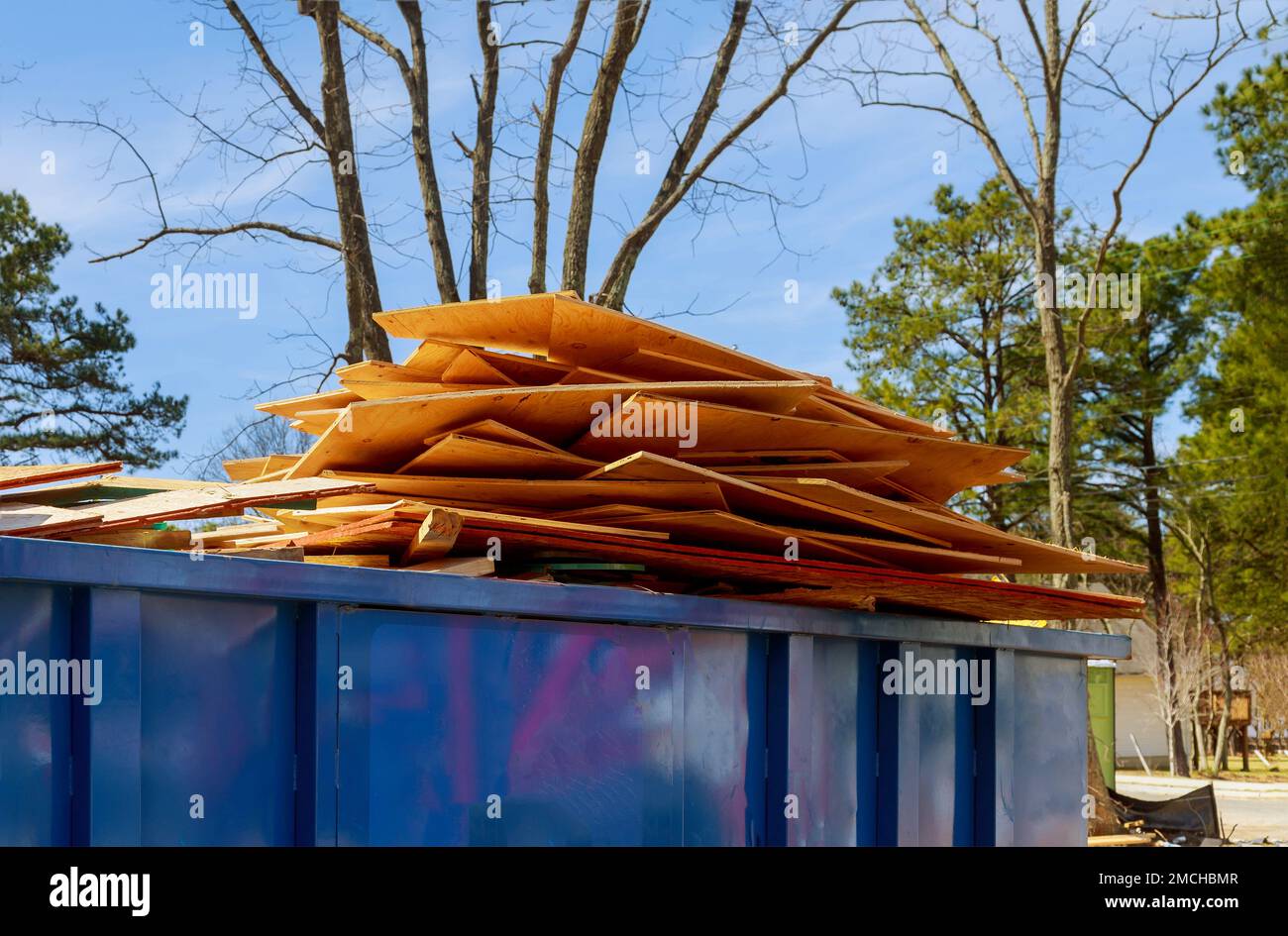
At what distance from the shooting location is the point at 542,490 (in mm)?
4438

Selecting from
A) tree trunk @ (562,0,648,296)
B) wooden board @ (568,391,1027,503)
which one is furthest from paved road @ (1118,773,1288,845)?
wooden board @ (568,391,1027,503)

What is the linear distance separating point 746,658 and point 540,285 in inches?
390

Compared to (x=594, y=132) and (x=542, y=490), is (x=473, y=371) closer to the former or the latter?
(x=542, y=490)

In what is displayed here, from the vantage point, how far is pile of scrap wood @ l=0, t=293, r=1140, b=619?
4016 mm

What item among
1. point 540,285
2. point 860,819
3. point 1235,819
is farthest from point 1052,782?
point 1235,819

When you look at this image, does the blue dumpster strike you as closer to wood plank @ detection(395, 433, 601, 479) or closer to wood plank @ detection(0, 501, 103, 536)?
wood plank @ detection(0, 501, 103, 536)

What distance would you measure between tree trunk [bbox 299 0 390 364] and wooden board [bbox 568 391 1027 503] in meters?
8.37

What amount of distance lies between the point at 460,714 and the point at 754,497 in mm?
1580

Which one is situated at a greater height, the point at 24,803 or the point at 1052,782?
the point at 24,803

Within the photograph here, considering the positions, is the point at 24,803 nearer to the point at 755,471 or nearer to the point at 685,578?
the point at 685,578

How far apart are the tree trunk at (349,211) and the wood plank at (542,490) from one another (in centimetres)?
892

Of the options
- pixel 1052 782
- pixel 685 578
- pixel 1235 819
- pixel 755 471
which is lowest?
pixel 1235 819

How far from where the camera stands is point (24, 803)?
103 inches

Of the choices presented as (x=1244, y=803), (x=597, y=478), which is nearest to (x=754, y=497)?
(x=597, y=478)
